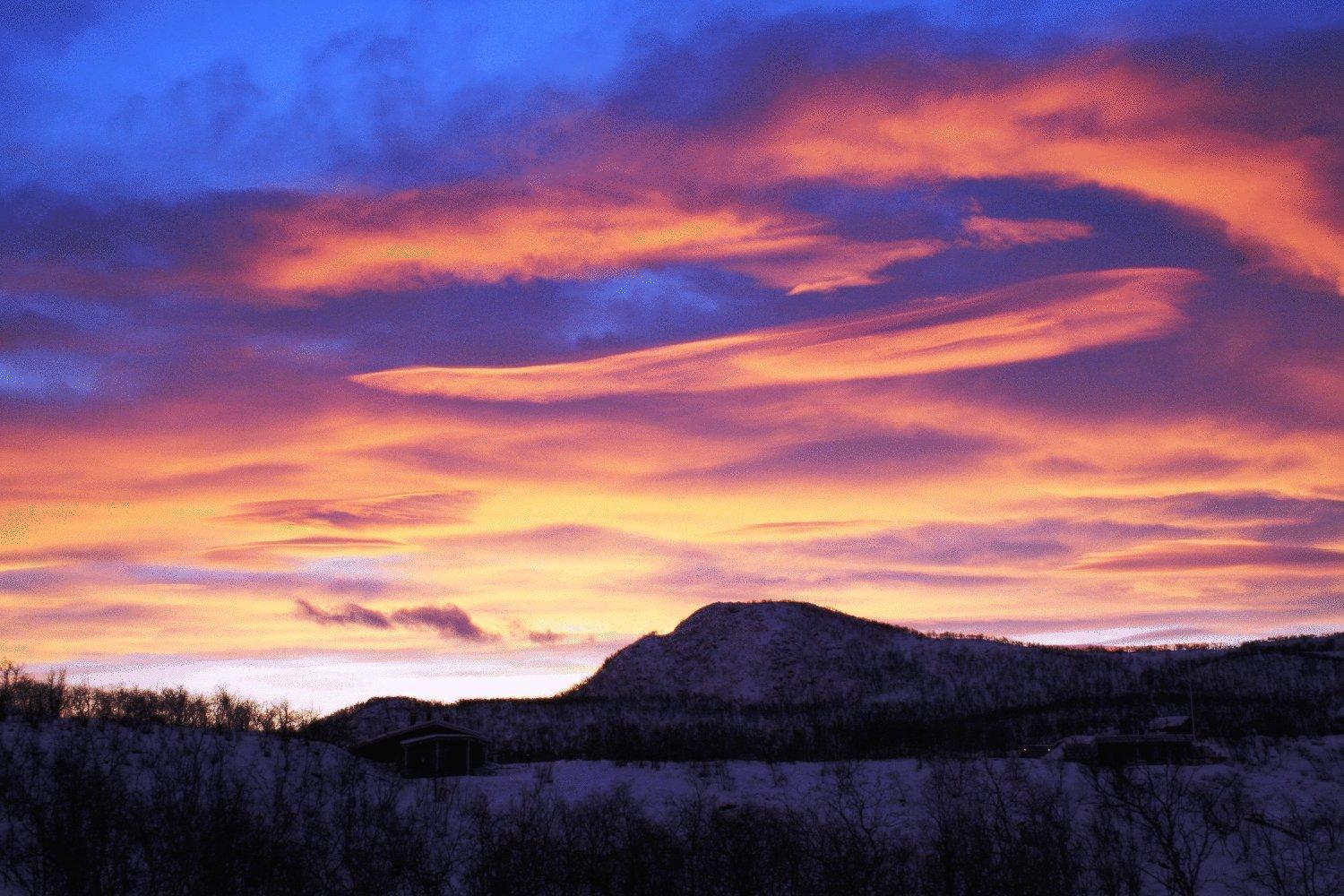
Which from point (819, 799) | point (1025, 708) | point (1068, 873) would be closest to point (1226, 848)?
point (1068, 873)

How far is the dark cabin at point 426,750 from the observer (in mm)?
55781

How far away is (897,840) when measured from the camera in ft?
158

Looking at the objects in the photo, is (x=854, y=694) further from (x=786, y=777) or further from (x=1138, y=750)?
(x=786, y=777)

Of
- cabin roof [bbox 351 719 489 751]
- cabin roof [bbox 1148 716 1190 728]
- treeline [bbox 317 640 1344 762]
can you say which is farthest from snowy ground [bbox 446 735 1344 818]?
cabin roof [bbox 1148 716 1190 728]

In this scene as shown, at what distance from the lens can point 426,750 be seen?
184 feet

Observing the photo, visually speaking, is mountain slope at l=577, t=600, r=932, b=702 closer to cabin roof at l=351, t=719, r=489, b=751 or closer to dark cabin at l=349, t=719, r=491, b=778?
dark cabin at l=349, t=719, r=491, b=778

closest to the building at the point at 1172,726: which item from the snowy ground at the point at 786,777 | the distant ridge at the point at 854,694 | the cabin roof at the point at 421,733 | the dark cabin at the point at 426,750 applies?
the distant ridge at the point at 854,694

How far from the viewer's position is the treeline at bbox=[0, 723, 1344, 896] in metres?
38.4

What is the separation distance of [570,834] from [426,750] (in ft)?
46.6

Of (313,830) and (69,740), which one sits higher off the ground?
(69,740)

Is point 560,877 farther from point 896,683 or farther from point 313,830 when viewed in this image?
point 896,683

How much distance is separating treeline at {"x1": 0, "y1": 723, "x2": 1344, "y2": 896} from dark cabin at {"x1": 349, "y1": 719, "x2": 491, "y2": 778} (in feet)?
12.4

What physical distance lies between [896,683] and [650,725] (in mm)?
32714

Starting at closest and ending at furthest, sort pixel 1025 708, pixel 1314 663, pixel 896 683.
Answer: pixel 1025 708 < pixel 1314 663 < pixel 896 683
